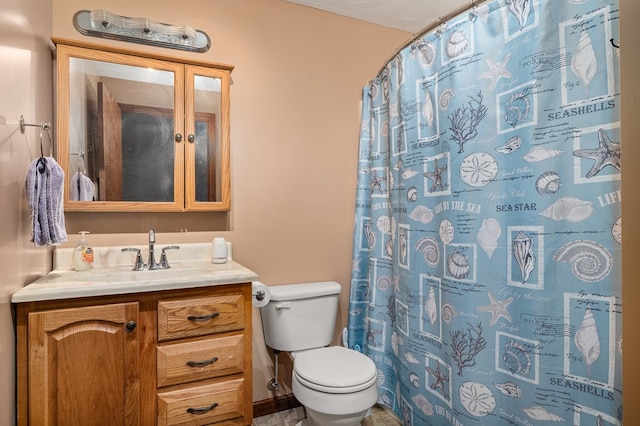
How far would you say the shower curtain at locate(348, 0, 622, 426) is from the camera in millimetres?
1035

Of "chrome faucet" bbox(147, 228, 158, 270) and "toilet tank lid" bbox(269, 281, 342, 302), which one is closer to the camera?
"chrome faucet" bbox(147, 228, 158, 270)

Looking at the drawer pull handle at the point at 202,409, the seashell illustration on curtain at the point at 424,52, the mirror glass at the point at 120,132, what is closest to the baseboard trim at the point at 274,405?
the drawer pull handle at the point at 202,409

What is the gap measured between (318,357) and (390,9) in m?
2.14

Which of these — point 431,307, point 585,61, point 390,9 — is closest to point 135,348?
point 431,307

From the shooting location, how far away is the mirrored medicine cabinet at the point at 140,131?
1.64m

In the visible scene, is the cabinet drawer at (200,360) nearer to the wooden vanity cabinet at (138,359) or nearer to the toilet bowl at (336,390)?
the wooden vanity cabinet at (138,359)

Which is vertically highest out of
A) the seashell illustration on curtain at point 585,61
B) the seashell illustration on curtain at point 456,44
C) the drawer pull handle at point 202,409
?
the seashell illustration on curtain at point 456,44

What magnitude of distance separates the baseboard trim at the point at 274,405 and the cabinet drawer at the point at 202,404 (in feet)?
1.84

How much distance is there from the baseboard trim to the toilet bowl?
1.71 ft

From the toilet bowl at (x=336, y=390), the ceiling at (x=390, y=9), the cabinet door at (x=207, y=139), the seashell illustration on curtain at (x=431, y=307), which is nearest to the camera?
the toilet bowl at (x=336, y=390)

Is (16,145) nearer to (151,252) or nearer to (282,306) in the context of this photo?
(151,252)

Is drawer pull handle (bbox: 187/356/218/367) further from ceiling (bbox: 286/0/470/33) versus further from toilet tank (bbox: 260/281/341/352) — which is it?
ceiling (bbox: 286/0/470/33)

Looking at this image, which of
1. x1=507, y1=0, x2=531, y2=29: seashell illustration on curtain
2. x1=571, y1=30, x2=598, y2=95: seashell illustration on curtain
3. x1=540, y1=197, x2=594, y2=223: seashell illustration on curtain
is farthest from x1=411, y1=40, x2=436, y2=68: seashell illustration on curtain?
x1=540, y1=197, x2=594, y2=223: seashell illustration on curtain

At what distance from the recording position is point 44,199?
1.30 metres
